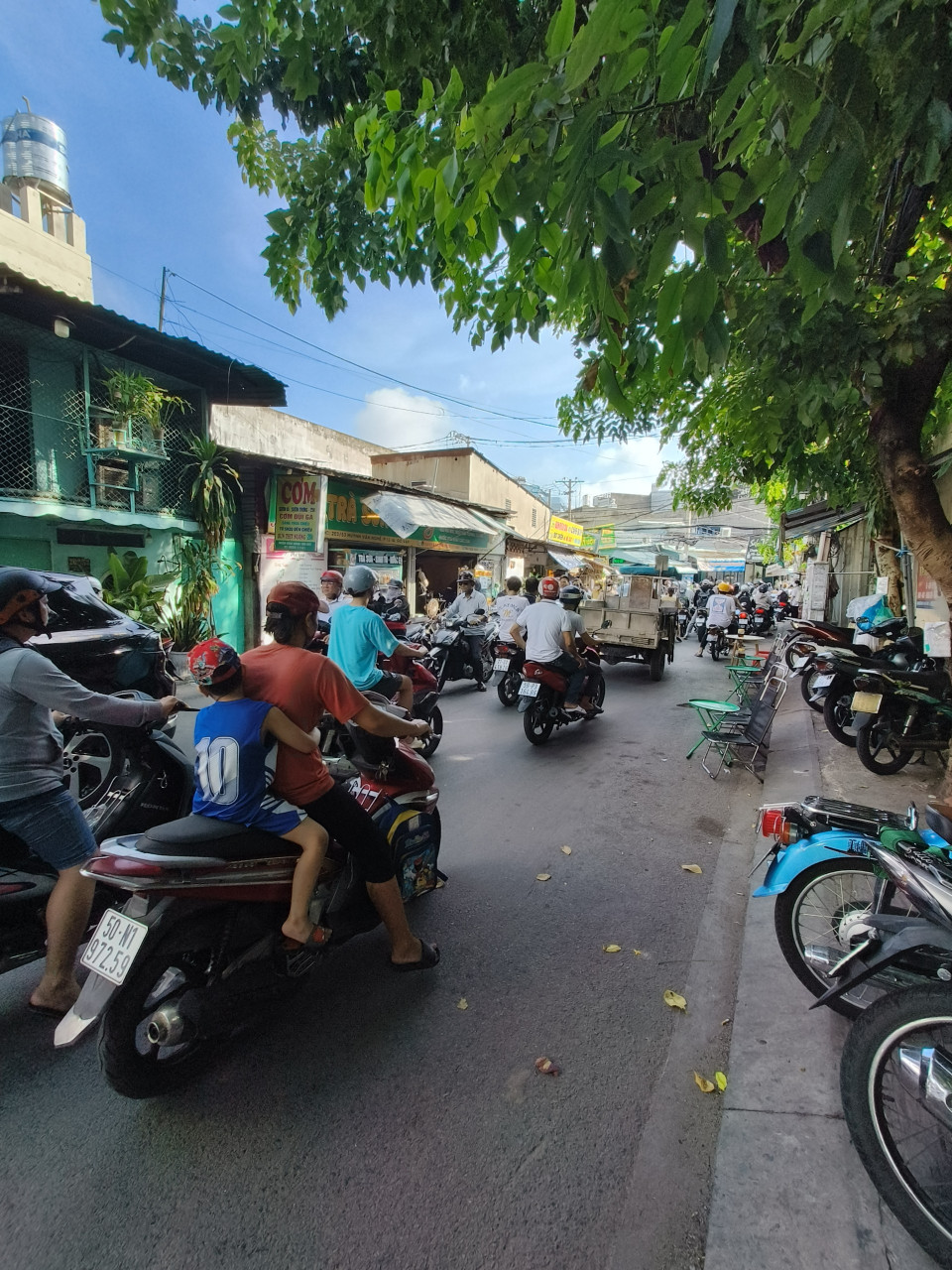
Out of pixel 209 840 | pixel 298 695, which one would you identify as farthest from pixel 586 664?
pixel 209 840

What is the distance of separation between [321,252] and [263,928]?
3942 mm

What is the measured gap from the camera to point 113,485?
8656 mm

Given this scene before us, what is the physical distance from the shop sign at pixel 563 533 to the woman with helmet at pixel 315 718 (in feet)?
80.6

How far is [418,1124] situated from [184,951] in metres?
0.97

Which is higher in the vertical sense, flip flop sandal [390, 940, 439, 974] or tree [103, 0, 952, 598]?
tree [103, 0, 952, 598]

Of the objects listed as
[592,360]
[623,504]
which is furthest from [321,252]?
[623,504]

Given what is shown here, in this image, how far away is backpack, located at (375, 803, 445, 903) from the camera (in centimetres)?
294

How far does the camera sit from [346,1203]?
1.77 m

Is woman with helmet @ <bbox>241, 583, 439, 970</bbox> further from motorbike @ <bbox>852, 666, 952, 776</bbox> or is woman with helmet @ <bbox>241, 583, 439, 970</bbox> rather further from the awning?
the awning

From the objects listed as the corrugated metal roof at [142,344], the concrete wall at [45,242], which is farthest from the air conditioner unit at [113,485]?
the concrete wall at [45,242]

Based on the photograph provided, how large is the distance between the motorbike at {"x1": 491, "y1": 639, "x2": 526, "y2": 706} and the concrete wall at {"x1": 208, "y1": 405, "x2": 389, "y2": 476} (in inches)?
218

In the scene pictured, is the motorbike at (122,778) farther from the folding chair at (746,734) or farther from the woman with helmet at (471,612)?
the woman with helmet at (471,612)

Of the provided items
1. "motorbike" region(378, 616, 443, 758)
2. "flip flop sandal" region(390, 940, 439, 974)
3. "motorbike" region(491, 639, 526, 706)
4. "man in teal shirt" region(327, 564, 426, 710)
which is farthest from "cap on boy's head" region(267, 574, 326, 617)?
"motorbike" region(491, 639, 526, 706)

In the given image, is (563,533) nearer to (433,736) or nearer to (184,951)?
(433,736)
